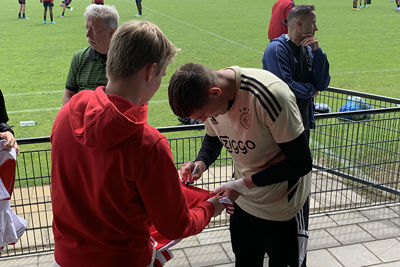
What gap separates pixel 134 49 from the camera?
68.3 inches

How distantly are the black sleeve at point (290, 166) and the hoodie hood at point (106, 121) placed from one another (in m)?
1.02

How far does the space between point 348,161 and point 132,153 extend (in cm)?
401

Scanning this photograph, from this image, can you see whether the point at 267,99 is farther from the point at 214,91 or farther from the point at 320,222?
the point at 320,222

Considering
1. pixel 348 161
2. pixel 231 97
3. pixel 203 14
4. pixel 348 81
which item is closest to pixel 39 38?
pixel 203 14

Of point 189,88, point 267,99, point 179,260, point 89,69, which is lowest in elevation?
point 179,260

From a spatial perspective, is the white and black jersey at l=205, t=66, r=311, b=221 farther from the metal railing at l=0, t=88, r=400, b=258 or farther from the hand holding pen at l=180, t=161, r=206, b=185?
the metal railing at l=0, t=88, r=400, b=258

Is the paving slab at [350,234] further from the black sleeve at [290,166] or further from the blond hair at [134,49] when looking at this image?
the blond hair at [134,49]

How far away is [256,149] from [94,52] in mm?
2095

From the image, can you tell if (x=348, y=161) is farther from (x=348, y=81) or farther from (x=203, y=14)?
(x=203, y=14)

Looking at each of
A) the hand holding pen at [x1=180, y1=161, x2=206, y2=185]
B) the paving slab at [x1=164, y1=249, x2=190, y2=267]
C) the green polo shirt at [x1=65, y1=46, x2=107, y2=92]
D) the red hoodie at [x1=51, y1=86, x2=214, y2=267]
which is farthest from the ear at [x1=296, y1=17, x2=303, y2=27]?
the red hoodie at [x1=51, y1=86, x2=214, y2=267]

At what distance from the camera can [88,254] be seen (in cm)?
195

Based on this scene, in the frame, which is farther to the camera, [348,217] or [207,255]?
[348,217]

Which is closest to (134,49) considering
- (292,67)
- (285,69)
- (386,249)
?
(285,69)

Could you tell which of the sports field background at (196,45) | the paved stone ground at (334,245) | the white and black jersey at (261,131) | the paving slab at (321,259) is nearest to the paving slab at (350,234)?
the paved stone ground at (334,245)
